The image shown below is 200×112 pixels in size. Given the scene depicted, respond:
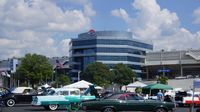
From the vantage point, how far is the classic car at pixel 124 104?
82.9ft

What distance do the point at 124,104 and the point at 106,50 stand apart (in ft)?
426

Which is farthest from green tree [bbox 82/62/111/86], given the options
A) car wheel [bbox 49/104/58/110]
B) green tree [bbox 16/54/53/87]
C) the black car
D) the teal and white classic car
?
car wheel [bbox 49/104/58/110]

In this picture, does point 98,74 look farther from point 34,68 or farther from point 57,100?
point 57,100

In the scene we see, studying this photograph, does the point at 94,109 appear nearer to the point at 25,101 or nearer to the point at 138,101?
the point at 138,101

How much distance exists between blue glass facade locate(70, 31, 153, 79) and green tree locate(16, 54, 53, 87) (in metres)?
50.6

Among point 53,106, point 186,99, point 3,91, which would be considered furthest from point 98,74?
point 53,106

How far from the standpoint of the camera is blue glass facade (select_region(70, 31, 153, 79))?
155 metres

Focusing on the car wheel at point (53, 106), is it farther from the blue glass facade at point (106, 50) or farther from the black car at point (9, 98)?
the blue glass facade at point (106, 50)

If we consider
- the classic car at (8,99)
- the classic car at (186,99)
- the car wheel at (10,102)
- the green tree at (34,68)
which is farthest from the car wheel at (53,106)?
the green tree at (34,68)

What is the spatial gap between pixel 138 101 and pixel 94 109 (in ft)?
9.07

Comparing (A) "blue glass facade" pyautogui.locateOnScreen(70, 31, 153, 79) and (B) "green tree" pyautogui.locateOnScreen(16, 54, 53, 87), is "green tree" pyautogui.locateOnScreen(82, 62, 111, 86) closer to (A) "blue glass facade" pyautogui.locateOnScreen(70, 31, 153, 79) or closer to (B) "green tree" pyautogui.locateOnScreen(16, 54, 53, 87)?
(B) "green tree" pyautogui.locateOnScreen(16, 54, 53, 87)

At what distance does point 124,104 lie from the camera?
2580cm

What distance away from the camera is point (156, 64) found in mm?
162625

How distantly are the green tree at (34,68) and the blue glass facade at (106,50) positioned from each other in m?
50.6
